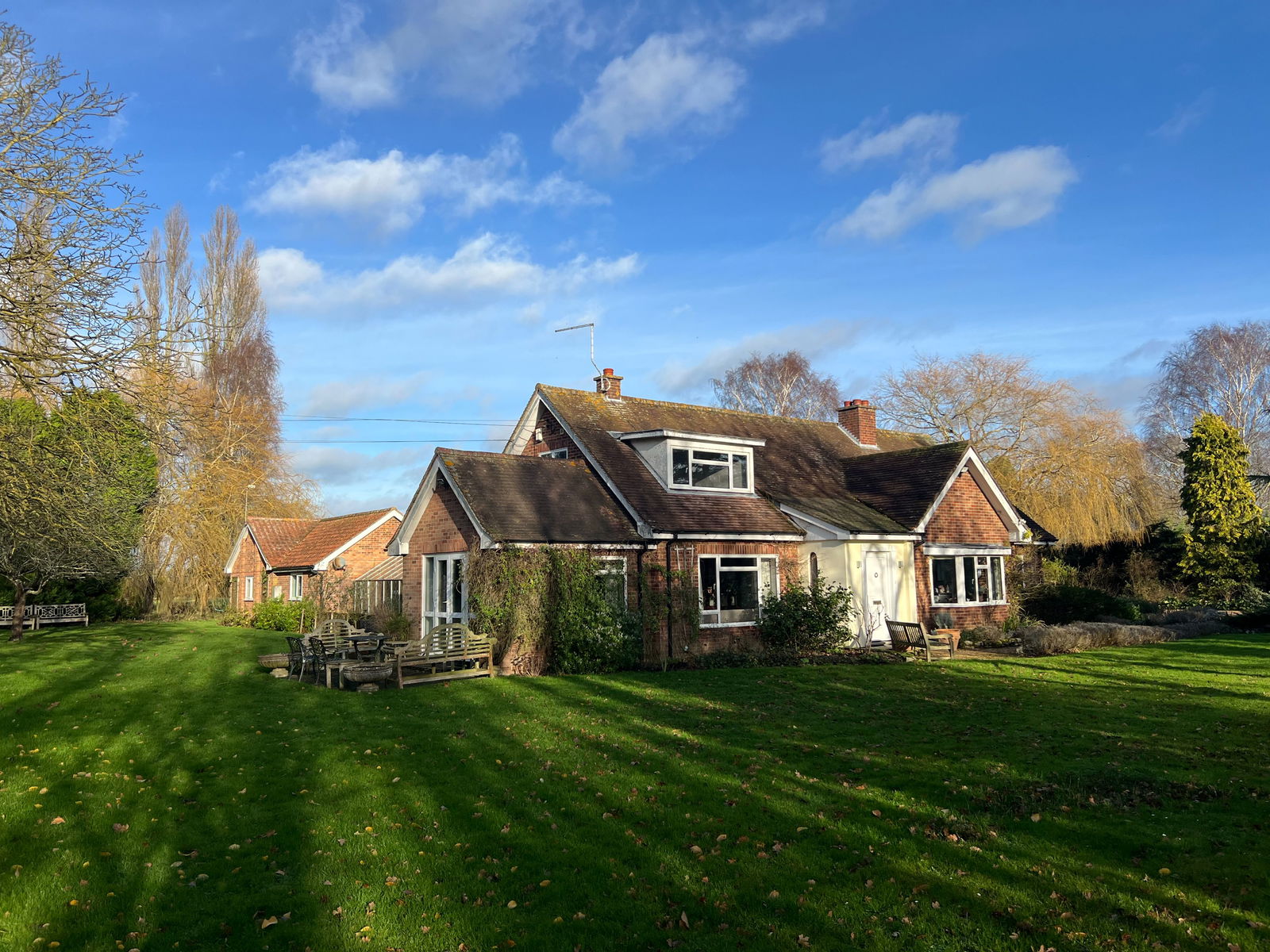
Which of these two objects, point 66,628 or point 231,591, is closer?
point 66,628

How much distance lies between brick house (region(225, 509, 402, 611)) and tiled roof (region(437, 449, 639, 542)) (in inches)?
475

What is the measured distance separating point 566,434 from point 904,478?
10.5m

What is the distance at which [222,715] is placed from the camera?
44.4ft

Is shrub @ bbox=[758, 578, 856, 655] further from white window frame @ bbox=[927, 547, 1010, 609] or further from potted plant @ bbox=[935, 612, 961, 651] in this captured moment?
white window frame @ bbox=[927, 547, 1010, 609]

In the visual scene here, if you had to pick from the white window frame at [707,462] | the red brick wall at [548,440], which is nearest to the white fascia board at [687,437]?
the white window frame at [707,462]

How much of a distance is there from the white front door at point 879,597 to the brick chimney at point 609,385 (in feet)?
30.9

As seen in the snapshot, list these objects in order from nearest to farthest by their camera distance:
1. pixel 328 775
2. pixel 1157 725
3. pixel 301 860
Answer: pixel 301 860
pixel 328 775
pixel 1157 725

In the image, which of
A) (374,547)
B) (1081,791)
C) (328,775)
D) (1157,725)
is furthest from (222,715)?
(374,547)

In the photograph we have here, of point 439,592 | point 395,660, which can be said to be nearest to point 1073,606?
point 439,592

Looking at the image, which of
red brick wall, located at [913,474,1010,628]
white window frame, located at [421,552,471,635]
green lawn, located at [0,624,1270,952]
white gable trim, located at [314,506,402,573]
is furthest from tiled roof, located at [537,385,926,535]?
white gable trim, located at [314,506,402,573]

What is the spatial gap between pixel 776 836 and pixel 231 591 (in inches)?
1682

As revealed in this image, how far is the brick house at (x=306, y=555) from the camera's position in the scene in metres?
35.4

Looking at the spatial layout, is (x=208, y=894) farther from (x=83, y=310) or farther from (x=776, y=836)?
(x=83, y=310)

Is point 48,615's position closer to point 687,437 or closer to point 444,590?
point 444,590
